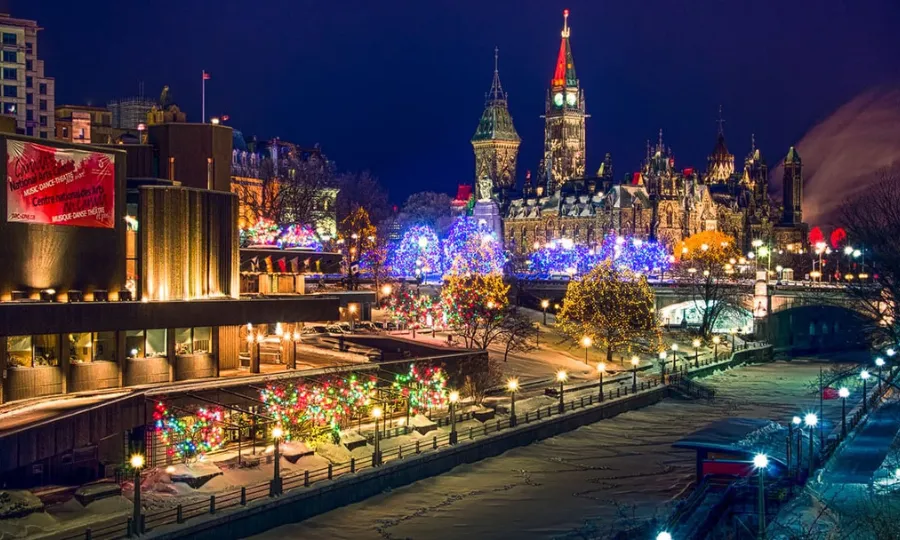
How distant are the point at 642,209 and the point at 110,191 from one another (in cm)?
13535

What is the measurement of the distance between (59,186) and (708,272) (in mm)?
101231

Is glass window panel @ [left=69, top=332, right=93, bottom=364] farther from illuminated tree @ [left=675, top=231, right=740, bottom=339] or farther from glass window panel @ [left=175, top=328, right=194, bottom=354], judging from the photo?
illuminated tree @ [left=675, top=231, right=740, bottom=339]

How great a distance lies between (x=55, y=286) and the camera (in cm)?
4506

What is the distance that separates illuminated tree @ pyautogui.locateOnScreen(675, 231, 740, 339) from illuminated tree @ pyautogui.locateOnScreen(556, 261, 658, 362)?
64.3ft

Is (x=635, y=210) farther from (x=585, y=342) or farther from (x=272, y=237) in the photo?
(x=272, y=237)

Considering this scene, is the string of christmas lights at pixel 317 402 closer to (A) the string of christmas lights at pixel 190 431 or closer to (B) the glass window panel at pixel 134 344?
(A) the string of christmas lights at pixel 190 431

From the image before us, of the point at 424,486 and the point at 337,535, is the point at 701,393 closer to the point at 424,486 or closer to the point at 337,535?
the point at 424,486

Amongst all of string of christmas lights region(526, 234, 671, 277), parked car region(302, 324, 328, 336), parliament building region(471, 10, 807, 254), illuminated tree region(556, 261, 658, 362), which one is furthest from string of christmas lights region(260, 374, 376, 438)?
parliament building region(471, 10, 807, 254)

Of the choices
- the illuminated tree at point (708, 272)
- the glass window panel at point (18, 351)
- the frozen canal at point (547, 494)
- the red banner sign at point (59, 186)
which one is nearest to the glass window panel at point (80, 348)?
the glass window panel at point (18, 351)

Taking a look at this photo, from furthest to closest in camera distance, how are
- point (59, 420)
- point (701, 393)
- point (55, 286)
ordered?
point (701, 393), point (55, 286), point (59, 420)

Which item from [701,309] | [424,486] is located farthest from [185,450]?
[701,309]

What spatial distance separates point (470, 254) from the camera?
325 feet

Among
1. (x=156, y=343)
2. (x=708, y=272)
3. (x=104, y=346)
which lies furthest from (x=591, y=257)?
(x=104, y=346)

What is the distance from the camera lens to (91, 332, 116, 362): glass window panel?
4566 cm
